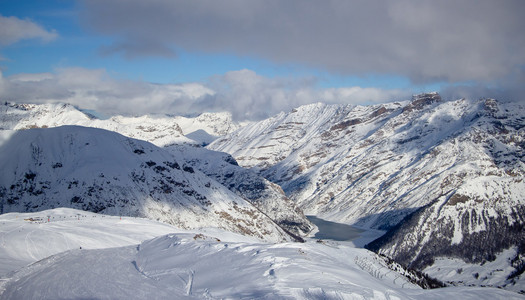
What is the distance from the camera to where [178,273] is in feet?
101

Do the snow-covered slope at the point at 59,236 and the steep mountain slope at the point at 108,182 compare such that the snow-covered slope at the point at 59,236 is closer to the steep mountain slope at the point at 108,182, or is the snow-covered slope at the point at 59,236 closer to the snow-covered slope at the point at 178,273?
the snow-covered slope at the point at 178,273

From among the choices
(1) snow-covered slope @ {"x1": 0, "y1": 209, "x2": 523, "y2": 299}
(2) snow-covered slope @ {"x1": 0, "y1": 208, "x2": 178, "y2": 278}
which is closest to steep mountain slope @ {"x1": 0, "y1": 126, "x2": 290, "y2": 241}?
(2) snow-covered slope @ {"x1": 0, "y1": 208, "x2": 178, "y2": 278}

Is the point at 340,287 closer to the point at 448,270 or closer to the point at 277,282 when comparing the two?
the point at 277,282

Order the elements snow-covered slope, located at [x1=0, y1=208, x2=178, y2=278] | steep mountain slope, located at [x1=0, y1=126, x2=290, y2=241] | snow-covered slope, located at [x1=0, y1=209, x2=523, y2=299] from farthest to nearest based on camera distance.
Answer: steep mountain slope, located at [x1=0, y1=126, x2=290, y2=241], snow-covered slope, located at [x1=0, y1=208, x2=178, y2=278], snow-covered slope, located at [x1=0, y1=209, x2=523, y2=299]

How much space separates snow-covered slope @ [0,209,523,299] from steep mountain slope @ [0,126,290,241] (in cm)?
10342

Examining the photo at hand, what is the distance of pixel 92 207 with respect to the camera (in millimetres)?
141375

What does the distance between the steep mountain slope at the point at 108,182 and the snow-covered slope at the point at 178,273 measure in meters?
103

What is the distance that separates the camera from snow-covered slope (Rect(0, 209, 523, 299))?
86.1 ft

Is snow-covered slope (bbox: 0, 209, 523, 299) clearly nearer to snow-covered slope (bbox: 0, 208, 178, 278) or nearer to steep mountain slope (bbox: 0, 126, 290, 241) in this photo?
snow-covered slope (bbox: 0, 208, 178, 278)

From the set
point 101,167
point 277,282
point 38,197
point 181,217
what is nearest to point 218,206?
point 181,217

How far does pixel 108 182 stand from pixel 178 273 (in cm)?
13557

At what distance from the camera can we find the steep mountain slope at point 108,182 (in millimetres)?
142625

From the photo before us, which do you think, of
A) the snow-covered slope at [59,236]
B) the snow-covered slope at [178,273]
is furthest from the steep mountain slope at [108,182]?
the snow-covered slope at [178,273]

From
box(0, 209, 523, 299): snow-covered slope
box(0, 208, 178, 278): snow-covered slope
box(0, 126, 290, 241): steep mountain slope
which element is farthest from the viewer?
box(0, 126, 290, 241): steep mountain slope
